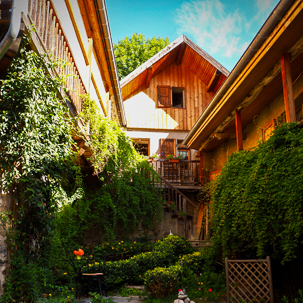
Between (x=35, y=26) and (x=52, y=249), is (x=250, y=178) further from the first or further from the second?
(x=35, y=26)

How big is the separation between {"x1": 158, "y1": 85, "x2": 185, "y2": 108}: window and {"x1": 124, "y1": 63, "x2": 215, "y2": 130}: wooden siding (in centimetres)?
19

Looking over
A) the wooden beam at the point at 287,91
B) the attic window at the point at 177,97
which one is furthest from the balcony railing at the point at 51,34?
the attic window at the point at 177,97

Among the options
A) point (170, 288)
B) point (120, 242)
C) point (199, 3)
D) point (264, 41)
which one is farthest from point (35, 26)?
point (199, 3)

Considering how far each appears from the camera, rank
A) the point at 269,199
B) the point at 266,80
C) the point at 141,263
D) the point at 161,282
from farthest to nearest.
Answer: the point at 141,263 < the point at 266,80 < the point at 161,282 < the point at 269,199

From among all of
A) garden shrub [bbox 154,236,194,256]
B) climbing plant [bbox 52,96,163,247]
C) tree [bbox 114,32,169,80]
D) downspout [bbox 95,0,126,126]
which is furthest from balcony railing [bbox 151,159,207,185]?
tree [bbox 114,32,169,80]

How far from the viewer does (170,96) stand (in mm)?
15180

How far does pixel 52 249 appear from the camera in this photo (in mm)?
4906

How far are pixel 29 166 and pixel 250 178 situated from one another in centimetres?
349

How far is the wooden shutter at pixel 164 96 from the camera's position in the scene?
1504cm

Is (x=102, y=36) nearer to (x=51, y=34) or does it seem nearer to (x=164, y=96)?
(x=51, y=34)

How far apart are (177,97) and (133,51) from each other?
961 centimetres

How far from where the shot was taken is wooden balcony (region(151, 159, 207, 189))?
12.6 metres

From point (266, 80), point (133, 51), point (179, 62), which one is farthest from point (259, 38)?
point (133, 51)

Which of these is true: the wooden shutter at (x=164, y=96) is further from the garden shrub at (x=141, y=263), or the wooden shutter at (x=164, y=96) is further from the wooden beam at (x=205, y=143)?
the garden shrub at (x=141, y=263)
